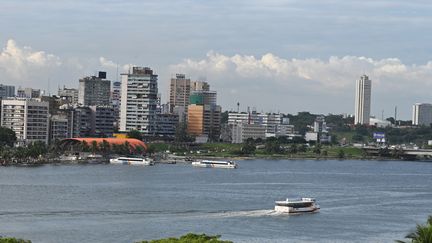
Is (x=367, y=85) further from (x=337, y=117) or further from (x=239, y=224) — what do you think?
(x=239, y=224)

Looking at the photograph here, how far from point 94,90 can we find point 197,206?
89.7 meters

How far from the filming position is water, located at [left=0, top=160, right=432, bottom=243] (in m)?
30.3

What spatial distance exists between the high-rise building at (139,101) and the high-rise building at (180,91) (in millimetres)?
31201

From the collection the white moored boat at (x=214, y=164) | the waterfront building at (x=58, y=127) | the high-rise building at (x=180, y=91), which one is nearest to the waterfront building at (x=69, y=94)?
the high-rise building at (x=180, y=91)

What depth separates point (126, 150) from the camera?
84250 millimetres

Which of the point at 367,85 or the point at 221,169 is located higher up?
the point at 367,85

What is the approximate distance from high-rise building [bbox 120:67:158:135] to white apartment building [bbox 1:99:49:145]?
1925 centimetres

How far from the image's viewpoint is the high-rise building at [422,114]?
189750mm

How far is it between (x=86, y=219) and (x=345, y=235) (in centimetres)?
895

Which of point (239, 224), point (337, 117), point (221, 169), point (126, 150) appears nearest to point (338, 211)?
point (239, 224)

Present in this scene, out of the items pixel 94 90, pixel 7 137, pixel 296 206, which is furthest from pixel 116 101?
pixel 296 206

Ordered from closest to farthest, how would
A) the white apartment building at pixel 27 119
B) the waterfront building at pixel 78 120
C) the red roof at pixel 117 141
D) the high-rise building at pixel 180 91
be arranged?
1. the red roof at pixel 117 141
2. the white apartment building at pixel 27 119
3. the waterfront building at pixel 78 120
4. the high-rise building at pixel 180 91

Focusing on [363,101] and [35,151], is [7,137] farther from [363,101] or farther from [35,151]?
[363,101]

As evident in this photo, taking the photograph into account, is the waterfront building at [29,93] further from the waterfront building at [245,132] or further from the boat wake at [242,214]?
the boat wake at [242,214]
